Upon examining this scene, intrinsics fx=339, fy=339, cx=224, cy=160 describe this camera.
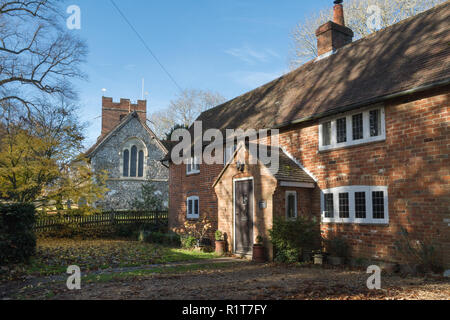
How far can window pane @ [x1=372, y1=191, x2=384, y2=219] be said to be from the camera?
9961mm

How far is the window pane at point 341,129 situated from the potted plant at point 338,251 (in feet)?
10.7

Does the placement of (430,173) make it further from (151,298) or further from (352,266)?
(151,298)

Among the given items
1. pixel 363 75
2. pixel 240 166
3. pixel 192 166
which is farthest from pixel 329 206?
pixel 192 166

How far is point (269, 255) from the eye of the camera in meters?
11.5

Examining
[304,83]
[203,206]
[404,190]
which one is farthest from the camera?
[203,206]

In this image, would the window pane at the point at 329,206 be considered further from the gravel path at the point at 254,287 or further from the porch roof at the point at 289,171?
the gravel path at the point at 254,287

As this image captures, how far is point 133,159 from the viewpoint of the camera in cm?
3109

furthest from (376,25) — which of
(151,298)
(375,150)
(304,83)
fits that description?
(151,298)

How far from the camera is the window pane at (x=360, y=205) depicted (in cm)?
1040

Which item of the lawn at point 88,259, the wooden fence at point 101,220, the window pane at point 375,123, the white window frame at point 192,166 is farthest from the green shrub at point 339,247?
the wooden fence at point 101,220

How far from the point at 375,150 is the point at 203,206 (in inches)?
353

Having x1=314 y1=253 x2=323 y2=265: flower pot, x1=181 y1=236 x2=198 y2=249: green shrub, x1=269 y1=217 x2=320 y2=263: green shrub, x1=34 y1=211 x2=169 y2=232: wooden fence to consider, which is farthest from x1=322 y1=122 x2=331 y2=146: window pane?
x1=34 y1=211 x2=169 y2=232: wooden fence

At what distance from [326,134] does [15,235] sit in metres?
10.5

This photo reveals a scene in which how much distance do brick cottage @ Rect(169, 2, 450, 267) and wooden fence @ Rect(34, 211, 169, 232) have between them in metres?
6.84
